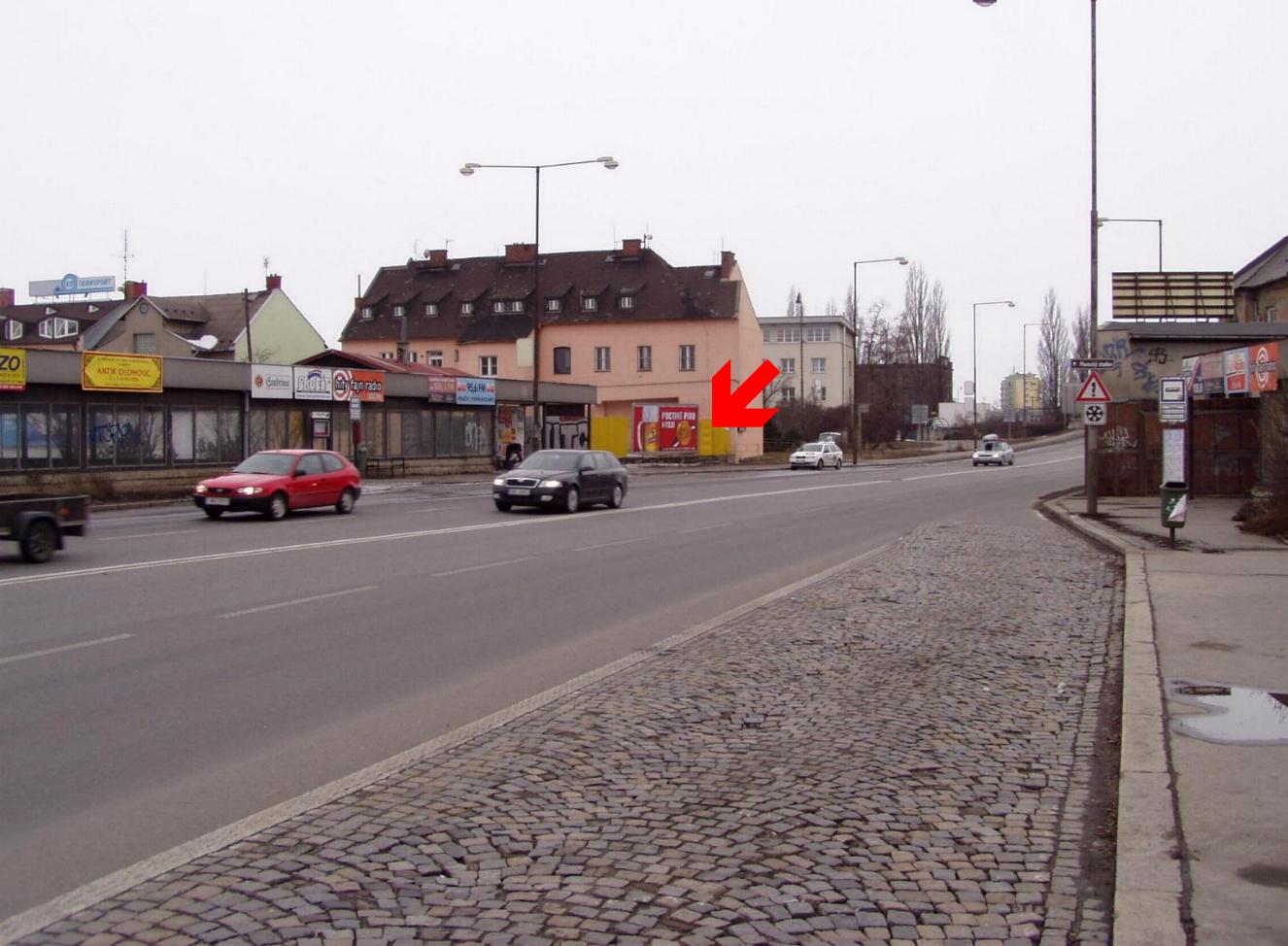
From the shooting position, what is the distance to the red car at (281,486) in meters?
24.4

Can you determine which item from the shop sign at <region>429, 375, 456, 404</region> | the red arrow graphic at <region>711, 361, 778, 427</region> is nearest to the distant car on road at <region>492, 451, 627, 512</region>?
the shop sign at <region>429, 375, 456, 404</region>

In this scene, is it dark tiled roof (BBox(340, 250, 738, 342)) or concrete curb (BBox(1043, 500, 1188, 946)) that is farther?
dark tiled roof (BBox(340, 250, 738, 342))

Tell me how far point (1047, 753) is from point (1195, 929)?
103 inches

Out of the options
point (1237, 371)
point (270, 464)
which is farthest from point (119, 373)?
point (1237, 371)

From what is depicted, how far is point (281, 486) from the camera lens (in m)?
25.0

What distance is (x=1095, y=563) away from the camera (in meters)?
16.9

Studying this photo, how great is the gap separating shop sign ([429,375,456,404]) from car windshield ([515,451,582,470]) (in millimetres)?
19540

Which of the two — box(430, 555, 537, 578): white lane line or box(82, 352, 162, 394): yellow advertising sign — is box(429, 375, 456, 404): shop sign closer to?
box(82, 352, 162, 394): yellow advertising sign

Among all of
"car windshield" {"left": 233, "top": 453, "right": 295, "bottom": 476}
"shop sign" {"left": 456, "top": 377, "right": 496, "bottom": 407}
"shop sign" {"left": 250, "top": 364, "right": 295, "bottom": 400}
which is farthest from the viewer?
"shop sign" {"left": 456, "top": 377, "right": 496, "bottom": 407}

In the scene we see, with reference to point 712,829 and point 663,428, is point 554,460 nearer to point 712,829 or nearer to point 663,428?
point 712,829

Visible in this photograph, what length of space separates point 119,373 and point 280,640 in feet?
88.3

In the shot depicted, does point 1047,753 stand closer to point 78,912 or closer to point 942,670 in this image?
point 942,670

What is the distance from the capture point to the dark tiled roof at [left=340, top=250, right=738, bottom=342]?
75.3m

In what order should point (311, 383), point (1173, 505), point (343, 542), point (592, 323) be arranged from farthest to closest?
point (592, 323), point (311, 383), point (343, 542), point (1173, 505)
